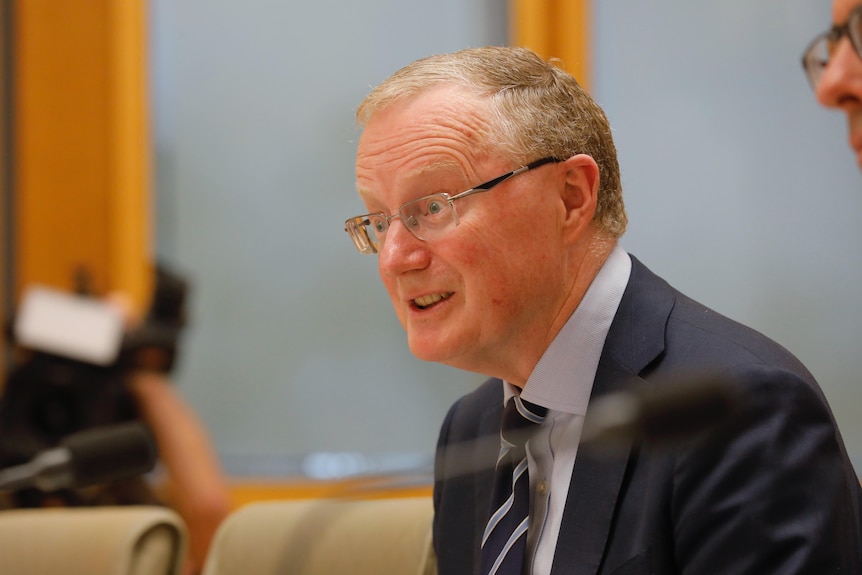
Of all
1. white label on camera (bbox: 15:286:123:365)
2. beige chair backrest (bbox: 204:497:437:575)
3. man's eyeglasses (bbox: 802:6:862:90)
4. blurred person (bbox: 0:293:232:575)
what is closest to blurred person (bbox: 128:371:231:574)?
blurred person (bbox: 0:293:232:575)

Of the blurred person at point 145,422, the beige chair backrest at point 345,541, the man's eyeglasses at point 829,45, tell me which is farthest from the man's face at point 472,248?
the blurred person at point 145,422

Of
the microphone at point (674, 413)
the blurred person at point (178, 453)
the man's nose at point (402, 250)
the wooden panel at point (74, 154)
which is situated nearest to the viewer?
the microphone at point (674, 413)

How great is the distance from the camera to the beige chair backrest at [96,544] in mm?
1649

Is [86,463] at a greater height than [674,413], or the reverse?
[674,413]

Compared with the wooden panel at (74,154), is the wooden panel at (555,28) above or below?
above

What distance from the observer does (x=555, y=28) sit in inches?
127

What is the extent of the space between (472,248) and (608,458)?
373 mm

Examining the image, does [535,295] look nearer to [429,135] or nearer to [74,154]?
[429,135]

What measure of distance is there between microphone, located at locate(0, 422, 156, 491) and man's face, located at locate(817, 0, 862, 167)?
0.97 m

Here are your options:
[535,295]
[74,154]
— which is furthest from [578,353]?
[74,154]

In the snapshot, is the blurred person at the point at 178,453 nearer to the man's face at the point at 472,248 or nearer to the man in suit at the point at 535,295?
the man in suit at the point at 535,295

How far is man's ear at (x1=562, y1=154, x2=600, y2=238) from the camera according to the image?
150cm

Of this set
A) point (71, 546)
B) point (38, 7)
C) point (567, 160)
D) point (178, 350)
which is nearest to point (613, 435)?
point (567, 160)

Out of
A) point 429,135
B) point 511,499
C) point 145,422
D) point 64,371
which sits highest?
point 429,135
